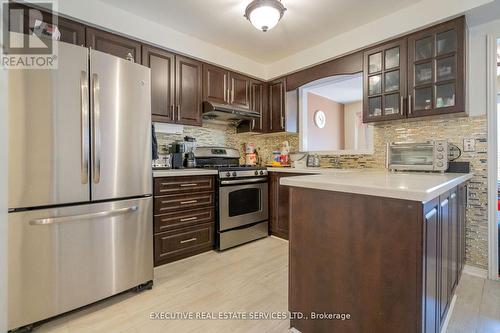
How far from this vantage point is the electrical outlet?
2158mm

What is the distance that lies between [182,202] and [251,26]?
2.00 meters

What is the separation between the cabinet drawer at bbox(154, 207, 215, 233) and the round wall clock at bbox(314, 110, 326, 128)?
123 inches

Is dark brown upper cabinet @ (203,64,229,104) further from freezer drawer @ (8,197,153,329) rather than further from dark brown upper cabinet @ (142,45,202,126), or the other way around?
freezer drawer @ (8,197,153,329)

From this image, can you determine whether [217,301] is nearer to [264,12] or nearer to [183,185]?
[183,185]

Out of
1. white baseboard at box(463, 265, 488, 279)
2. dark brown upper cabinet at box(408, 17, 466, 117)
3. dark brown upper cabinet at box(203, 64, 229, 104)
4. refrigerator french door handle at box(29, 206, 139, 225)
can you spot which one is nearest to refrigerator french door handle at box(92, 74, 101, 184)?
refrigerator french door handle at box(29, 206, 139, 225)

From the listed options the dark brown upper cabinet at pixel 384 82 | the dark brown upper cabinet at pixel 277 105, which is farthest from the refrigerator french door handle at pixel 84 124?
the dark brown upper cabinet at pixel 384 82

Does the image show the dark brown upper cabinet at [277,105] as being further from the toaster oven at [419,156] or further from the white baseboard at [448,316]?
the white baseboard at [448,316]

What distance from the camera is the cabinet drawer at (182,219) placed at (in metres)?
2.32

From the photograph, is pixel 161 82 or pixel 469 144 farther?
Result: pixel 161 82

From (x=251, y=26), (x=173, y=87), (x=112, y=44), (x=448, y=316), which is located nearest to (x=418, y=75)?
(x=251, y=26)

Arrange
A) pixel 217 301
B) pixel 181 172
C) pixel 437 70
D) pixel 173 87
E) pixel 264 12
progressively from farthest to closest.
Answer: pixel 173 87
pixel 181 172
pixel 437 70
pixel 264 12
pixel 217 301

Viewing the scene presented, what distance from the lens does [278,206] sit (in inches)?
124

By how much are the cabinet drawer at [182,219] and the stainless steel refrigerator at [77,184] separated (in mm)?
389

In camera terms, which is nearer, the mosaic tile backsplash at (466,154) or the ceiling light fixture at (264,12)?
the ceiling light fixture at (264,12)
